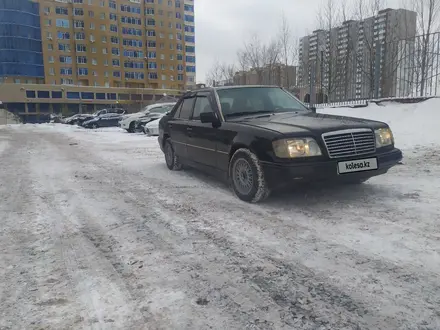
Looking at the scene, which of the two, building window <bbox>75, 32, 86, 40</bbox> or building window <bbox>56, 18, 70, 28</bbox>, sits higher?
building window <bbox>56, 18, 70, 28</bbox>

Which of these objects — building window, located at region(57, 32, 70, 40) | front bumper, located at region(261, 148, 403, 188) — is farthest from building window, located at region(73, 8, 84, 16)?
front bumper, located at region(261, 148, 403, 188)

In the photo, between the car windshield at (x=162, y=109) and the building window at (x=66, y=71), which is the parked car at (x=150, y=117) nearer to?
the car windshield at (x=162, y=109)

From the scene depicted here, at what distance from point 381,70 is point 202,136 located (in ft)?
37.9

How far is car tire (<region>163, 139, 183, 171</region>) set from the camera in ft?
22.4

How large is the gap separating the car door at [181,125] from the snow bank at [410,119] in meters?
5.23

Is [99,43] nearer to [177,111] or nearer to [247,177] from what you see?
[177,111]

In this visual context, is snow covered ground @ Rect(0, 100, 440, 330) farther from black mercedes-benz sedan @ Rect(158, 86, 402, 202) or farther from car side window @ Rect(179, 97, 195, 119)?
car side window @ Rect(179, 97, 195, 119)

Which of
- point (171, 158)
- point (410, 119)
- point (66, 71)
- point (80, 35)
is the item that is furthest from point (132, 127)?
point (80, 35)

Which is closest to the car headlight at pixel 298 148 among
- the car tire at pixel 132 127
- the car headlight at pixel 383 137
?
the car headlight at pixel 383 137

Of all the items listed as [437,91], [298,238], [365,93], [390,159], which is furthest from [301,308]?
[365,93]

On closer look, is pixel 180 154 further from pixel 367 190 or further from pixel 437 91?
pixel 437 91

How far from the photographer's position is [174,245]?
125 inches

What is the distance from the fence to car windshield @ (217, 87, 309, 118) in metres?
1.47

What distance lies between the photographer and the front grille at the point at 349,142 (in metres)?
3.98
